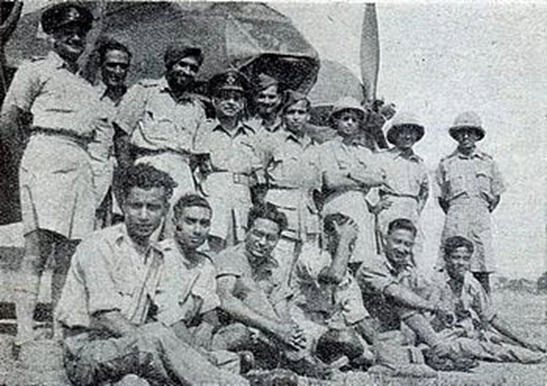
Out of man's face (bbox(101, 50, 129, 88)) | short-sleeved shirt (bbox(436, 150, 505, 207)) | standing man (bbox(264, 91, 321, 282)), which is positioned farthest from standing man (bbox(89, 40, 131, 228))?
short-sleeved shirt (bbox(436, 150, 505, 207))

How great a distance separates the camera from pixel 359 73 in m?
3.20

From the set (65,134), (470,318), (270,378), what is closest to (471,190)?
(470,318)

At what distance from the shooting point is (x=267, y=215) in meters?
3.11

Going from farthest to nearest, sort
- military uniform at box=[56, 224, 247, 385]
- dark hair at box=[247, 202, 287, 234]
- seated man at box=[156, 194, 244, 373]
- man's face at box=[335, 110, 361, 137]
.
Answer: man's face at box=[335, 110, 361, 137] → dark hair at box=[247, 202, 287, 234] → seated man at box=[156, 194, 244, 373] → military uniform at box=[56, 224, 247, 385]

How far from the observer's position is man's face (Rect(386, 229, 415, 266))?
3.21 metres

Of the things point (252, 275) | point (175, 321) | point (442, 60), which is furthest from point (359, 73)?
point (175, 321)

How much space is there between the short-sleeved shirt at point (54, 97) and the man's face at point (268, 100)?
50cm

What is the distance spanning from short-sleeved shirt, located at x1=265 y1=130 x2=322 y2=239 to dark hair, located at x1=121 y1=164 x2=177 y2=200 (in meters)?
0.32

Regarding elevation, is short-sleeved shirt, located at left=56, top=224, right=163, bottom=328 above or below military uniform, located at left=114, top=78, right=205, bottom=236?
below

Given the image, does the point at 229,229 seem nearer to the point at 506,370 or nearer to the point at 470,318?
the point at 470,318

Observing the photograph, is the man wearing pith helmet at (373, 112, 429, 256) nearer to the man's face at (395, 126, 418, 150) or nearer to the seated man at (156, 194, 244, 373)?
the man's face at (395, 126, 418, 150)

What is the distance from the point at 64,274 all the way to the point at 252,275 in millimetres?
557

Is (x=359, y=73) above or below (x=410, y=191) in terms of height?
above

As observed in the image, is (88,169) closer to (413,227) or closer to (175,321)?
(175,321)
